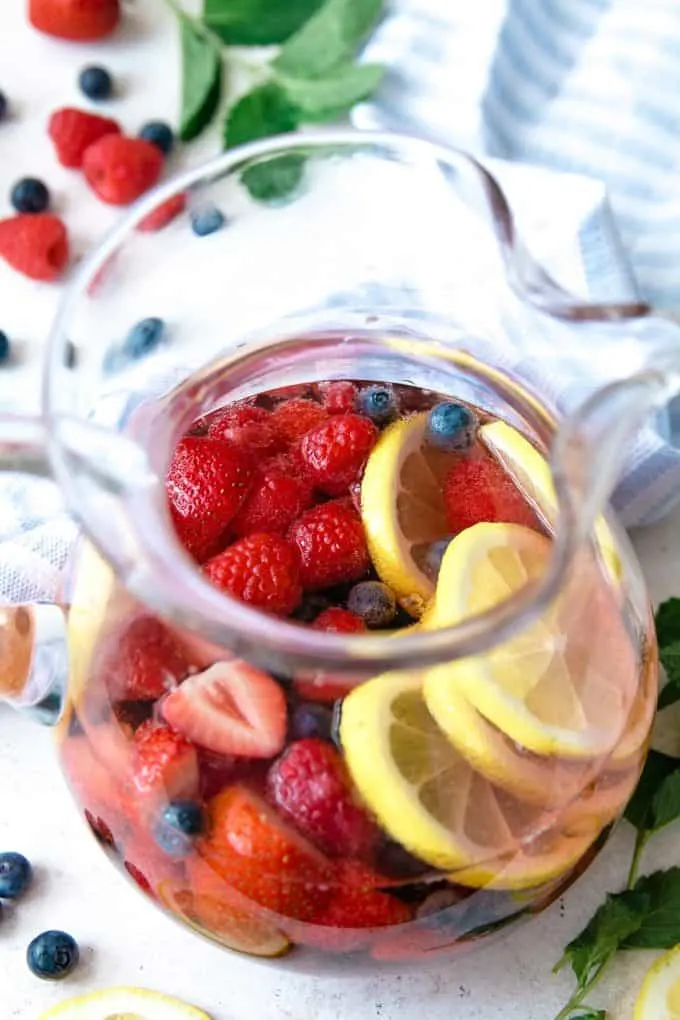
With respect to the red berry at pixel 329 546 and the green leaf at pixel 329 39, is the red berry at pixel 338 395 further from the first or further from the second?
the green leaf at pixel 329 39

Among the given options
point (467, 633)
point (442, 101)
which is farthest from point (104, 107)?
point (467, 633)

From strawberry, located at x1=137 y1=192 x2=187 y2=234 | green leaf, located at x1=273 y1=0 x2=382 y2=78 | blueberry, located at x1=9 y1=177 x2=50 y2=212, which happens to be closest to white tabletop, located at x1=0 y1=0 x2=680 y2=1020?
strawberry, located at x1=137 y1=192 x2=187 y2=234

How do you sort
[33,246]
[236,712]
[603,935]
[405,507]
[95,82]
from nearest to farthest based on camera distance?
[236,712] → [405,507] → [603,935] → [33,246] → [95,82]

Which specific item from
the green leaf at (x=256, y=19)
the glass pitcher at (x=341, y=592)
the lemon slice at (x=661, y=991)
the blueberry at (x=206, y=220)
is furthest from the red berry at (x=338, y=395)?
the green leaf at (x=256, y=19)

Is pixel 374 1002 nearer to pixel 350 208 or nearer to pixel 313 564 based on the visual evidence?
pixel 313 564

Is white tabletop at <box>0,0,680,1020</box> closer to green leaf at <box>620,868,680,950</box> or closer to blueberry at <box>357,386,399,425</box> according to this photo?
green leaf at <box>620,868,680,950</box>

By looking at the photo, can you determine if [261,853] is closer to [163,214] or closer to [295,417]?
[295,417]

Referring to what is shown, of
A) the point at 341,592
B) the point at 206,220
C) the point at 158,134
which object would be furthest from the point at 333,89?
the point at 341,592

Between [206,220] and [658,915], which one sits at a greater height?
[206,220]
